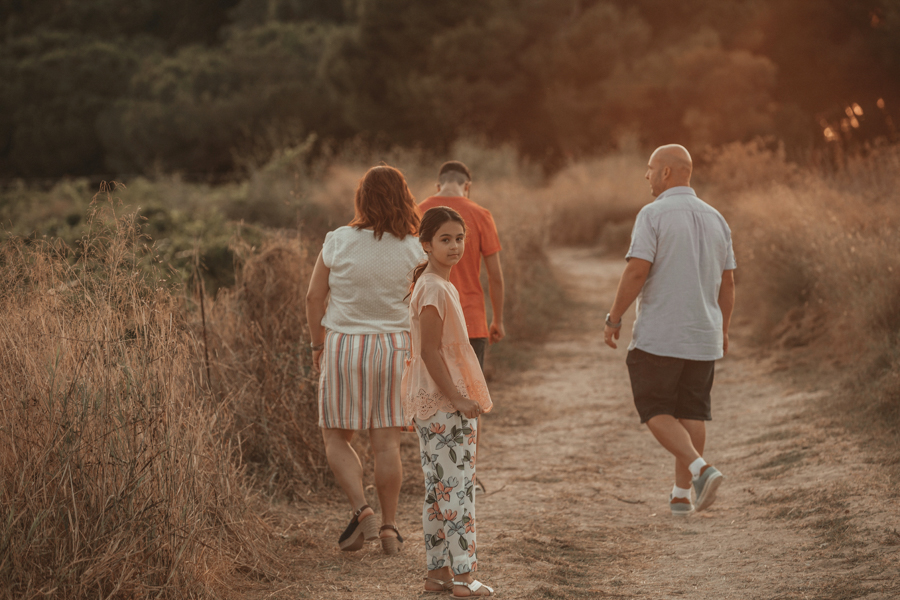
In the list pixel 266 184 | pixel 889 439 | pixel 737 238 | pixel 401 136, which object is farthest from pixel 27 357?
pixel 401 136

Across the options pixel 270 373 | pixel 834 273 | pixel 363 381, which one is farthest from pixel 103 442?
pixel 834 273

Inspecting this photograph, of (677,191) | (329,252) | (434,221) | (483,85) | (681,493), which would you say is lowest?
(681,493)

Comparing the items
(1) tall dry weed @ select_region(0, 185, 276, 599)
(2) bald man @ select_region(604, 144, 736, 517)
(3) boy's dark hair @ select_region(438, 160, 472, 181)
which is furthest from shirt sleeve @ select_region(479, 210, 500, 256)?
(1) tall dry weed @ select_region(0, 185, 276, 599)

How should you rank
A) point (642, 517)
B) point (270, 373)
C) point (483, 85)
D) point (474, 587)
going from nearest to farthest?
point (474, 587) < point (642, 517) < point (270, 373) < point (483, 85)

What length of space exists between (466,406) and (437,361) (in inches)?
8.0

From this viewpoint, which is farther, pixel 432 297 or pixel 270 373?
pixel 270 373

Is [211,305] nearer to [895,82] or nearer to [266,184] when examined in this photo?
[266,184]

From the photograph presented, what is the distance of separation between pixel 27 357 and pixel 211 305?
250 centimetres

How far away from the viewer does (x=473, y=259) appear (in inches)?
186

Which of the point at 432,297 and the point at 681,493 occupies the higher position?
the point at 432,297

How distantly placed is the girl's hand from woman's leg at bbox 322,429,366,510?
1.00 m

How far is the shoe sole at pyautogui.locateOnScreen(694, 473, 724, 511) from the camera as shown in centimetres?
425

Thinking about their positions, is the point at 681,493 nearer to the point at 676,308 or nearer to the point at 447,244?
the point at 676,308

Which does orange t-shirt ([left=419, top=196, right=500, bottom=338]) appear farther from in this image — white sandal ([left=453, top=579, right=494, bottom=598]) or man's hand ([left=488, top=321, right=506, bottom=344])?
white sandal ([left=453, top=579, right=494, bottom=598])
